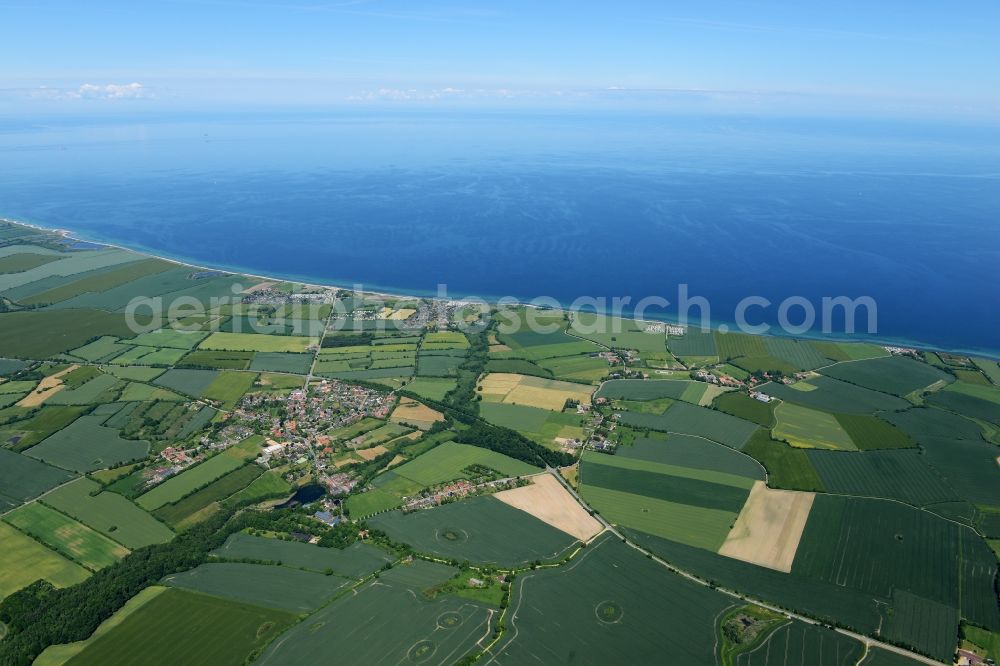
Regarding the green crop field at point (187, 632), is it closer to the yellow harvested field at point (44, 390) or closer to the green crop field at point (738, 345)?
the yellow harvested field at point (44, 390)

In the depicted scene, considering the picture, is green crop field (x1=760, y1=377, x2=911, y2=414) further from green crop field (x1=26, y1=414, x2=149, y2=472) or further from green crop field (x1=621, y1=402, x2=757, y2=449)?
green crop field (x1=26, y1=414, x2=149, y2=472)

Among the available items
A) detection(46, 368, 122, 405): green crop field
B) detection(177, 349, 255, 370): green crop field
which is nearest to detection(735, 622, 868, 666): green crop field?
detection(177, 349, 255, 370): green crop field

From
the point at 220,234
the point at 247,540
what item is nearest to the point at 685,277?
the point at 247,540

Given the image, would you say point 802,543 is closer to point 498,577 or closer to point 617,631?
point 617,631

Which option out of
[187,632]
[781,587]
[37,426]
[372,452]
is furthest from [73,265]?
[781,587]

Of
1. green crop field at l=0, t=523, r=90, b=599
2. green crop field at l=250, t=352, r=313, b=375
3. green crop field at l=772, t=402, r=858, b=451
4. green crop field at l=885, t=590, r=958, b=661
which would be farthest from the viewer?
green crop field at l=250, t=352, r=313, b=375

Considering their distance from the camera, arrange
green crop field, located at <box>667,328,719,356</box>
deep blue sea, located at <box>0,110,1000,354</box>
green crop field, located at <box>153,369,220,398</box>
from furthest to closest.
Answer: deep blue sea, located at <box>0,110,1000,354</box>, green crop field, located at <box>667,328,719,356</box>, green crop field, located at <box>153,369,220,398</box>
